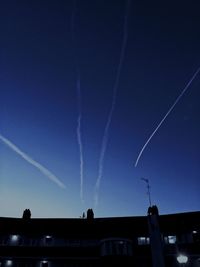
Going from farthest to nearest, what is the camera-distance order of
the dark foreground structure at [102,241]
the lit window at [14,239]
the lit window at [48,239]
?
the lit window at [48,239]
the lit window at [14,239]
the dark foreground structure at [102,241]

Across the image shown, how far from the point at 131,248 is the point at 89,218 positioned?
738cm

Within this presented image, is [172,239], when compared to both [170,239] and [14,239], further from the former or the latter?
[14,239]

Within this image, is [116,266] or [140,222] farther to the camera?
[140,222]

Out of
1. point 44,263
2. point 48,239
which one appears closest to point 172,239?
point 48,239

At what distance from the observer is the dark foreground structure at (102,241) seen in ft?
115

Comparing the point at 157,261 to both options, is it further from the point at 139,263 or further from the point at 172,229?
the point at 172,229

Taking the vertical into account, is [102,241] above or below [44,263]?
above

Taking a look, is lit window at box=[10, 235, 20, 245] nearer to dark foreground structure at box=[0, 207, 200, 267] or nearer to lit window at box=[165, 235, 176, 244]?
dark foreground structure at box=[0, 207, 200, 267]

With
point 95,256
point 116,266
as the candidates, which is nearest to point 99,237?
point 95,256

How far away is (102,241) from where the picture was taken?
1426 inches

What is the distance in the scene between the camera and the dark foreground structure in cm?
3516

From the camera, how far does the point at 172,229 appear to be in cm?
3778

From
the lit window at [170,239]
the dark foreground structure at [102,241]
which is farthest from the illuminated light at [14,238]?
the lit window at [170,239]

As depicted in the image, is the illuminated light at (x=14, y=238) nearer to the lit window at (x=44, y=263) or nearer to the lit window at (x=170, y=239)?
the lit window at (x=44, y=263)
